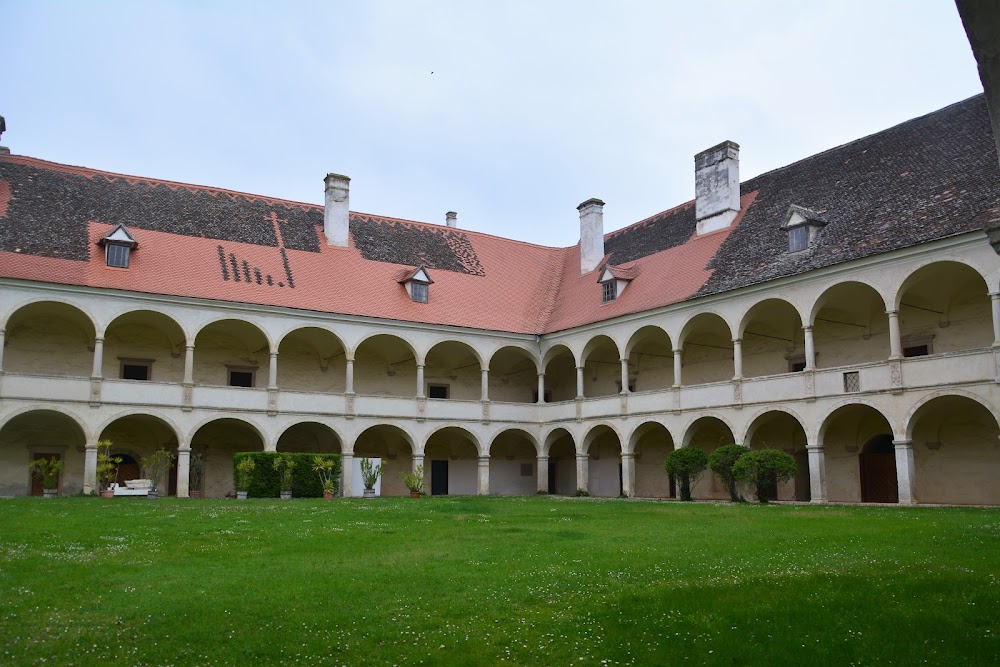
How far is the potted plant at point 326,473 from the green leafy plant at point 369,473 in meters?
1.66

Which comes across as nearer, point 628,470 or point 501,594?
point 501,594

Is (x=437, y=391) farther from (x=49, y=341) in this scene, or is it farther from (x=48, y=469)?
(x=48, y=469)

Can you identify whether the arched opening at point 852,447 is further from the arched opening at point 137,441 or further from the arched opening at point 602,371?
the arched opening at point 137,441

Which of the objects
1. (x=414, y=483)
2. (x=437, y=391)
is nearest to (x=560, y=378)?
(x=437, y=391)

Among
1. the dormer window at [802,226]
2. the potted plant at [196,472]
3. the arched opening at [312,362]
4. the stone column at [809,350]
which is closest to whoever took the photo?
the stone column at [809,350]

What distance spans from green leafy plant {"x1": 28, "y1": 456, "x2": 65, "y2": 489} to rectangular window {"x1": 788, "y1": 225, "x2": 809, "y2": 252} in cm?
2160

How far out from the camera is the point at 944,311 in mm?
24969

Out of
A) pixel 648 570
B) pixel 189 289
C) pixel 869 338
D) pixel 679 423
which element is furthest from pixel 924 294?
pixel 189 289

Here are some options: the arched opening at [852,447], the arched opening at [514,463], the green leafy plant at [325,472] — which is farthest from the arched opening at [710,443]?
the green leafy plant at [325,472]

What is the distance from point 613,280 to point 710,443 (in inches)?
257

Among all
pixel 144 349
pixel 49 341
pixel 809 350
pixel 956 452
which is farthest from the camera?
pixel 144 349

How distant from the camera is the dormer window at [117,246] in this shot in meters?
28.9

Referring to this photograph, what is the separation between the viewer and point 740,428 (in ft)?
89.5

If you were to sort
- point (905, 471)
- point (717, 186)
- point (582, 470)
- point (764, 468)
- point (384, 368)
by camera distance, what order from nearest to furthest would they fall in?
point (905, 471) → point (764, 468) → point (717, 186) → point (582, 470) → point (384, 368)
